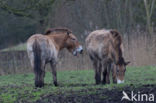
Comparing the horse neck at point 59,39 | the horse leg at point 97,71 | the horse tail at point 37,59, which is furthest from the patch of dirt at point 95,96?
the horse neck at point 59,39

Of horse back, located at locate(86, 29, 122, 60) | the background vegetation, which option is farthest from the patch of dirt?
the background vegetation

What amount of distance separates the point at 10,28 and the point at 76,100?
850 inches

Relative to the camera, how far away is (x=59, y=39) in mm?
10375

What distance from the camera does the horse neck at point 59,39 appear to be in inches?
401

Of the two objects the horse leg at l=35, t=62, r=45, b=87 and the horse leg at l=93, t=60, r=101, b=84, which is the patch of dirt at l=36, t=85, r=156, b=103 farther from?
the horse leg at l=93, t=60, r=101, b=84

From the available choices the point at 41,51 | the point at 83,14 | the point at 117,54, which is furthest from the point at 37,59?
the point at 83,14

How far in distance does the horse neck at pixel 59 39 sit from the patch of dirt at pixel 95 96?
9.79 ft

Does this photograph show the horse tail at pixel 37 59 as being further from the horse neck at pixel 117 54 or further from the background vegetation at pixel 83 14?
the background vegetation at pixel 83 14

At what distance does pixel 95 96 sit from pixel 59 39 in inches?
149

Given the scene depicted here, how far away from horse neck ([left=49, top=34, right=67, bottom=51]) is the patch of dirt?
2.98 meters

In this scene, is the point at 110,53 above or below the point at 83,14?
below

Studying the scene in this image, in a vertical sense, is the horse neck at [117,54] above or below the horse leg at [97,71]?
above

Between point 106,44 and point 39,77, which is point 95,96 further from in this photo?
point 106,44

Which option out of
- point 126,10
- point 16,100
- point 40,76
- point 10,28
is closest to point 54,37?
point 40,76
